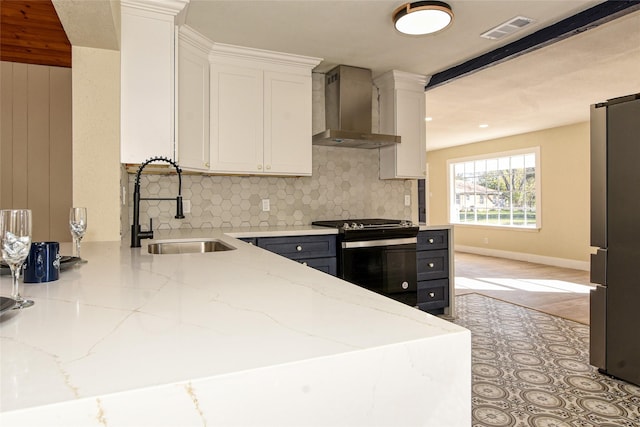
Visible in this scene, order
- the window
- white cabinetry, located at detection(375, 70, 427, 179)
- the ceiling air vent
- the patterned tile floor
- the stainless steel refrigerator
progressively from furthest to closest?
the window → white cabinetry, located at detection(375, 70, 427, 179) → the ceiling air vent → the stainless steel refrigerator → the patterned tile floor

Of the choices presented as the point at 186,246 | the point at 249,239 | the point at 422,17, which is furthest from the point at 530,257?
the point at 186,246

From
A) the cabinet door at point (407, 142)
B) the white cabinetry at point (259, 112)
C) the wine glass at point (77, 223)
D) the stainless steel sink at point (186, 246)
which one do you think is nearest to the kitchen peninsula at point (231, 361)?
the wine glass at point (77, 223)

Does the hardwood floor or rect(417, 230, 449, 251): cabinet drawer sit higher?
rect(417, 230, 449, 251): cabinet drawer

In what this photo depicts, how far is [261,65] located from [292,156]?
802mm

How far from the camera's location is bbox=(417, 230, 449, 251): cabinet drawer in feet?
12.1

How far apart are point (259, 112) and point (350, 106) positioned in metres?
0.90

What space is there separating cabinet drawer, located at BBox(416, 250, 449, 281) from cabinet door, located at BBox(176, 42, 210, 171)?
6.69 ft

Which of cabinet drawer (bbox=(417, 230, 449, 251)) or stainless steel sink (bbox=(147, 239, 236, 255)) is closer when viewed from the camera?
stainless steel sink (bbox=(147, 239, 236, 255))

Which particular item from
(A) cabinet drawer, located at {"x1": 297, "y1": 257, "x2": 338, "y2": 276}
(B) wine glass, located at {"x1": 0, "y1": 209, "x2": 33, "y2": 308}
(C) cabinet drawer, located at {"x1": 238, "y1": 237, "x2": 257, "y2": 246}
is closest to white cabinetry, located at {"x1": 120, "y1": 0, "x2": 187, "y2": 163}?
(C) cabinet drawer, located at {"x1": 238, "y1": 237, "x2": 257, "y2": 246}

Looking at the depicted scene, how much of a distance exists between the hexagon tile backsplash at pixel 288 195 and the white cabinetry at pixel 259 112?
33cm

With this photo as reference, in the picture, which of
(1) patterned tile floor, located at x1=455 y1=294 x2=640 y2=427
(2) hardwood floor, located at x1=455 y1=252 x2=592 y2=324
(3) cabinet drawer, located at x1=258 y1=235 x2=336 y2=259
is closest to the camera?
(1) patterned tile floor, located at x1=455 y1=294 x2=640 y2=427

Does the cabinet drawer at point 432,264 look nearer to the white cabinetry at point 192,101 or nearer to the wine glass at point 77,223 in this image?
the white cabinetry at point 192,101

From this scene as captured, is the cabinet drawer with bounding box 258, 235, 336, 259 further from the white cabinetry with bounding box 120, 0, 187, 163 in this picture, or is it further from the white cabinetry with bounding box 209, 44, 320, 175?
the white cabinetry with bounding box 120, 0, 187, 163

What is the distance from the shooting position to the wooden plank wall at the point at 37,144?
3808mm
